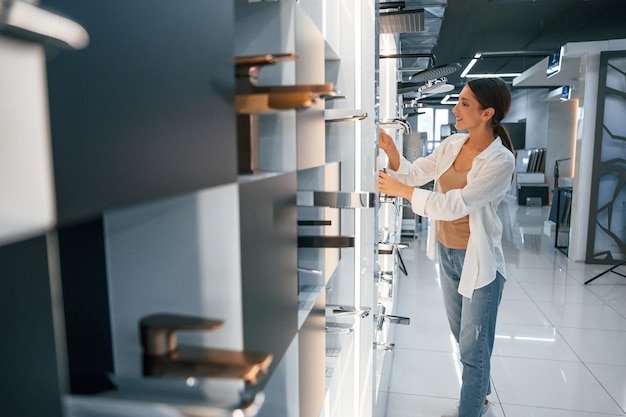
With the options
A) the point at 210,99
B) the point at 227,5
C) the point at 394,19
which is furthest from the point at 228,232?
the point at 394,19

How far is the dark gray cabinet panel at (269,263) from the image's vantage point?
0.57m

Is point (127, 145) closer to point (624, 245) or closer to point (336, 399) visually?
point (336, 399)

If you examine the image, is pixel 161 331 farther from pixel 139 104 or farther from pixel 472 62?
pixel 472 62

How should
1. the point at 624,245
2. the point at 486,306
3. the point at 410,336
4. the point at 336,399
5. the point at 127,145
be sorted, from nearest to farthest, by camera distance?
the point at 127,145, the point at 336,399, the point at 486,306, the point at 410,336, the point at 624,245

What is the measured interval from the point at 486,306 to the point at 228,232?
179cm

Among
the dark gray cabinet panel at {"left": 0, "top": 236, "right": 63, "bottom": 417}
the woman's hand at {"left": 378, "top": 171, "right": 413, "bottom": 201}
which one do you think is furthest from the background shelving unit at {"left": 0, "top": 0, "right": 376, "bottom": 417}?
the woman's hand at {"left": 378, "top": 171, "right": 413, "bottom": 201}

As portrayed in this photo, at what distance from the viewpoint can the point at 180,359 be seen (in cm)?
40

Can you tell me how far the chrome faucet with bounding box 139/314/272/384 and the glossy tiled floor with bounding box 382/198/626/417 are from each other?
2291 millimetres

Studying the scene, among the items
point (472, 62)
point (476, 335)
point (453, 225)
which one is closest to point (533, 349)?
point (476, 335)

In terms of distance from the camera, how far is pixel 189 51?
42cm

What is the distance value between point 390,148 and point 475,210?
0.64m

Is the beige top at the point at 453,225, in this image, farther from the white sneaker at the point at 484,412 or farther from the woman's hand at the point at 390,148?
the white sneaker at the point at 484,412

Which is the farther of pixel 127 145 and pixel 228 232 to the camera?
pixel 228 232

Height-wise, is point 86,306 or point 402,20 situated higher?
point 402,20
